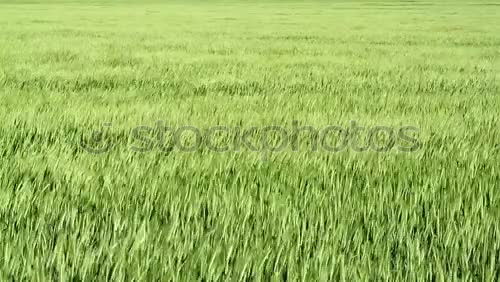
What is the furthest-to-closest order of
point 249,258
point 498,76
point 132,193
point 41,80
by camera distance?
point 498,76, point 41,80, point 132,193, point 249,258

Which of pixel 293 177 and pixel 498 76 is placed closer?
pixel 293 177

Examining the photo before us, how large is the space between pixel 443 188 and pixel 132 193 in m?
1.32

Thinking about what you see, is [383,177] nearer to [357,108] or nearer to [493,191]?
[493,191]

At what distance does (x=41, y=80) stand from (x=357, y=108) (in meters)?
3.92

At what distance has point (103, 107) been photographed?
16.2ft

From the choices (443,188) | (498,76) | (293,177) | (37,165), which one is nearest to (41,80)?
(37,165)

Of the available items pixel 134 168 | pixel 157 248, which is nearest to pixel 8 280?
pixel 157 248

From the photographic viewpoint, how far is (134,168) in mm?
2697

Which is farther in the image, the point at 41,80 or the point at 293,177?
the point at 41,80

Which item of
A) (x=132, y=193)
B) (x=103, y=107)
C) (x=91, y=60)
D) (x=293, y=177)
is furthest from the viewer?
(x=91, y=60)

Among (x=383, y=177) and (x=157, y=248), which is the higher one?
(x=157, y=248)

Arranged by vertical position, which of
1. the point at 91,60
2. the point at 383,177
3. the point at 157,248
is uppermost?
the point at 157,248

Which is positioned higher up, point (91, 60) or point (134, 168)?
point (134, 168)

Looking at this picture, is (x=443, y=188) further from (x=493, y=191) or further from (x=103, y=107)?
(x=103, y=107)
